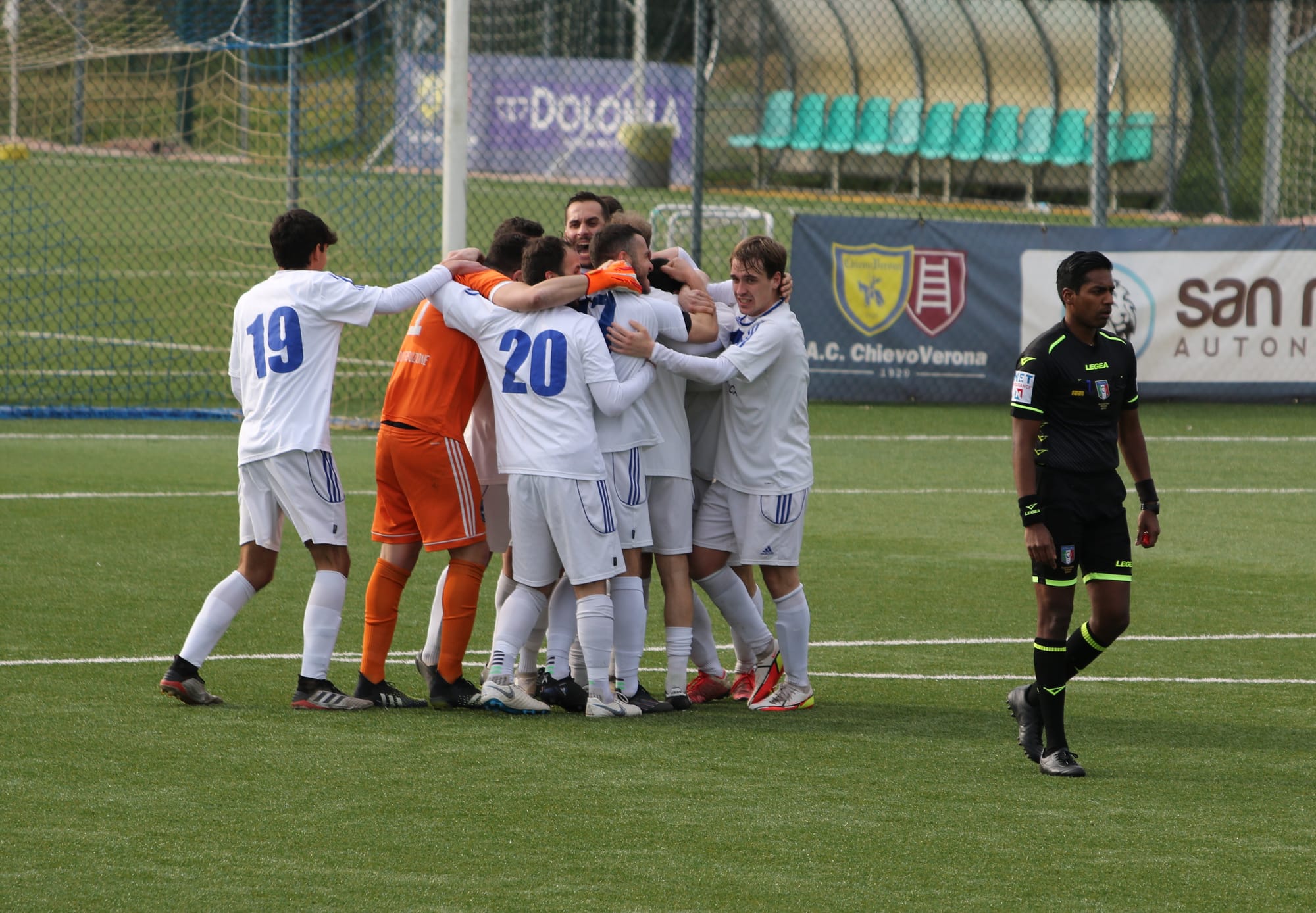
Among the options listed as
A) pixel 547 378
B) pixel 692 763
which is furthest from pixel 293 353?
pixel 692 763

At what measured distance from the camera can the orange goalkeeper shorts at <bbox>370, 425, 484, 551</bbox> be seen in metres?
6.12

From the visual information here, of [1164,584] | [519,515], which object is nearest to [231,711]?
[519,515]

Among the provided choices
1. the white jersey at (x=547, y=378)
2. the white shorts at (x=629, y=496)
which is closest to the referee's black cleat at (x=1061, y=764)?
the white shorts at (x=629, y=496)

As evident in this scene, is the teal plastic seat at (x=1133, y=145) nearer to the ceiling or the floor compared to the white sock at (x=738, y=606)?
nearer to the ceiling

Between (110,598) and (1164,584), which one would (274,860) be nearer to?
(110,598)

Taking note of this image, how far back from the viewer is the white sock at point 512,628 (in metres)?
6.06

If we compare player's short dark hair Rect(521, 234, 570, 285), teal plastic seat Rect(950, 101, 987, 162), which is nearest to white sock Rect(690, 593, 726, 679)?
player's short dark hair Rect(521, 234, 570, 285)

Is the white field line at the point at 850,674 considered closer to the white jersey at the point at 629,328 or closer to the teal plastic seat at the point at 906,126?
the white jersey at the point at 629,328

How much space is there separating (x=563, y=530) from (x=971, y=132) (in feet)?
83.5

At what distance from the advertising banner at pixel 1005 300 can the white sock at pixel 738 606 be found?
800cm

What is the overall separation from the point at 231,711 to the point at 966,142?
25695 mm

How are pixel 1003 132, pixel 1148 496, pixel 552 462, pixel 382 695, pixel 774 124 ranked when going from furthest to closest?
pixel 774 124 → pixel 1003 132 → pixel 382 695 → pixel 552 462 → pixel 1148 496

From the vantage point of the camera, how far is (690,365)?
6082 mm

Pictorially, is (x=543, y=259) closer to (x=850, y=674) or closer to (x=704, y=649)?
(x=704, y=649)
